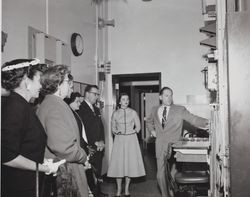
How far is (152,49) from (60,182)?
14.5 feet

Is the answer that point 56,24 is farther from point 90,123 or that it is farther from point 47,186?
point 47,186

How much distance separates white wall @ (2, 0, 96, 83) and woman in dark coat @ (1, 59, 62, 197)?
3.82 ft

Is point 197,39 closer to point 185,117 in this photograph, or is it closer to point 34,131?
point 185,117

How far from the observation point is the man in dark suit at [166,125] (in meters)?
4.46

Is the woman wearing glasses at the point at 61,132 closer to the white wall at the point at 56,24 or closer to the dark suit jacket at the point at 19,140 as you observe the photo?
the dark suit jacket at the point at 19,140

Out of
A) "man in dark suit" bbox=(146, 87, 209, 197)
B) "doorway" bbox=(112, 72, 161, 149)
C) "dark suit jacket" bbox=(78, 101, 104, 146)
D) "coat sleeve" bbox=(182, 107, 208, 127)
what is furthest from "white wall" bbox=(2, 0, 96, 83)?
"doorway" bbox=(112, 72, 161, 149)

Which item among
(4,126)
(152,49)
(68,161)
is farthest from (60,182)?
(152,49)

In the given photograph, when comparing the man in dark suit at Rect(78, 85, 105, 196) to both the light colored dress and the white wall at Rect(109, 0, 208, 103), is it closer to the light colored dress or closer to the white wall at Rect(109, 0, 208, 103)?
the light colored dress

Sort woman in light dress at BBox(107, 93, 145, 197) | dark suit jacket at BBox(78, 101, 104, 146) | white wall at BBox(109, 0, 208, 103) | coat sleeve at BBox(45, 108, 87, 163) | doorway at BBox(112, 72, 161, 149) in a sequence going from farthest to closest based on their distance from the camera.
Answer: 1. doorway at BBox(112, 72, 161, 149)
2. white wall at BBox(109, 0, 208, 103)
3. woman in light dress at BBox(107, 93, 145, 197)
4. dark suit jacket at BBox(78, 101, 104, 146)
5. coat sleeve at BBox(45, 108, 87, 163)

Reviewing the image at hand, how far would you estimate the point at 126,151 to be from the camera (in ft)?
16.1

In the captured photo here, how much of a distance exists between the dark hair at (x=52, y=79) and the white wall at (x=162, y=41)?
3982mm

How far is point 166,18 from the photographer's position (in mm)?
6156

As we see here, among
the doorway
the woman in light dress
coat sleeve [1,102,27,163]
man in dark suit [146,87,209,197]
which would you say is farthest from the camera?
the doorway

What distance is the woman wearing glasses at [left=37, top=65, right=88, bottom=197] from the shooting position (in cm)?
221
